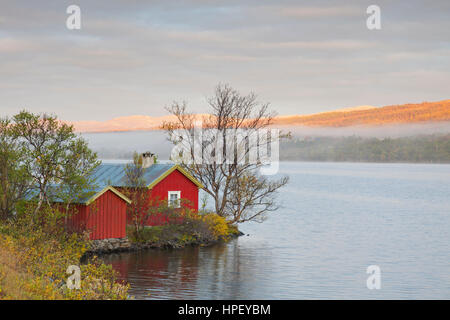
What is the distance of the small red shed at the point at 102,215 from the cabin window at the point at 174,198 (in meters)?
5.04

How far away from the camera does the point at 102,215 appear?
35281 millimetres

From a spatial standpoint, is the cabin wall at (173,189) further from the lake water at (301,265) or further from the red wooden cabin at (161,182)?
the lake water at (301,265)

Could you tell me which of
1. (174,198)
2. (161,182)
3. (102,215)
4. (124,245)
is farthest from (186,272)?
(174,198)

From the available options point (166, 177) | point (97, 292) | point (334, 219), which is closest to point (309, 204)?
point (334, 219)

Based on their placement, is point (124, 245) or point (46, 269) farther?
point (124, 245)

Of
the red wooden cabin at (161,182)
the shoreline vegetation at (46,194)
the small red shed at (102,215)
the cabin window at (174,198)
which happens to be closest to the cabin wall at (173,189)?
the red wooden cabin at (161,182)

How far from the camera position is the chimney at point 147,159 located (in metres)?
42.1

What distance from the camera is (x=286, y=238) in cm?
5181

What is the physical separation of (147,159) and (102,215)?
→ 26.9 feet

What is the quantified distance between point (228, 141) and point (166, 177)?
7.96 m

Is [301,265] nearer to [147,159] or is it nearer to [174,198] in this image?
[174,198]

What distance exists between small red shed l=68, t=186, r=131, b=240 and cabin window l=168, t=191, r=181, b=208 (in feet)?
16.5

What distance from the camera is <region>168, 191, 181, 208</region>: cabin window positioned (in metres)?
41.2
